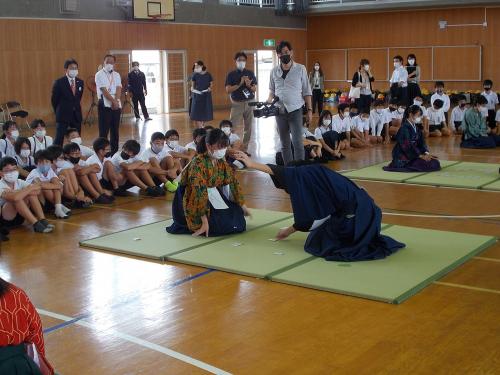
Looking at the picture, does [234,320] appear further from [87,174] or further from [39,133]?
[39,133]

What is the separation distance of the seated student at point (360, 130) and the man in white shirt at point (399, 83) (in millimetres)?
3271

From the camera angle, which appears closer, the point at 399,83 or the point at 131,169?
the point at 131,169

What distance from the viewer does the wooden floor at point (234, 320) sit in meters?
3.71

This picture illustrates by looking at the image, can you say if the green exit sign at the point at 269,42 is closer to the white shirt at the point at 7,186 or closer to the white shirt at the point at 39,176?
the white shirt at the point at 39,176

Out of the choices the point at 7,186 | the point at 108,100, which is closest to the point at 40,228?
the point at 7,186

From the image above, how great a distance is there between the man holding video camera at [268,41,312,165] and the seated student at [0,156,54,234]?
3398 mm

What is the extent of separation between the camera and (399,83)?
617 inches

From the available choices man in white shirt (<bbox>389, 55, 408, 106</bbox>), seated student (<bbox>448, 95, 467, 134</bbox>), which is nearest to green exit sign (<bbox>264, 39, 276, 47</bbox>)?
man in white shirt (<bbox>389, 55, 408, 106</bbox>)

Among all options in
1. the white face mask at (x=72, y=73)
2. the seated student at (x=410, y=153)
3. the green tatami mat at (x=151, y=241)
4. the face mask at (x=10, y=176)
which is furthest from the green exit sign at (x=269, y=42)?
the face mask at (x=10, y=176)

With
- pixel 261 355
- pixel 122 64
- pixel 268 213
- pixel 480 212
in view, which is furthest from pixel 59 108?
pixel 122 64

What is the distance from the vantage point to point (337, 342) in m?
3.96

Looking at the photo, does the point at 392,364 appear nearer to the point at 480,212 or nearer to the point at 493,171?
the point at 480,212

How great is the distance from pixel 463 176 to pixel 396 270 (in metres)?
4.45

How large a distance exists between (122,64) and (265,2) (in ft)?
22.8
